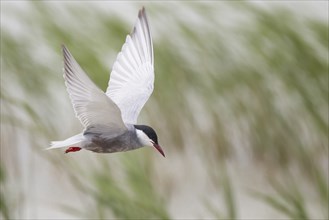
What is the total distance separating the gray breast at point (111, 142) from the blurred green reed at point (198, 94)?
1083mm

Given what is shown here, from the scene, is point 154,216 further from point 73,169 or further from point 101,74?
point 101,74

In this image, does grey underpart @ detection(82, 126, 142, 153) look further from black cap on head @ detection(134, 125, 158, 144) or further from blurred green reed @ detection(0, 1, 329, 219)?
blurred green reed @ detection(0, 1, 329, 219)

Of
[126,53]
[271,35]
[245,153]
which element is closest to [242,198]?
[245,153]

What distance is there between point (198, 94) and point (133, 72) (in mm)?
2463

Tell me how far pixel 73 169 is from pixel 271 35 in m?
1.20

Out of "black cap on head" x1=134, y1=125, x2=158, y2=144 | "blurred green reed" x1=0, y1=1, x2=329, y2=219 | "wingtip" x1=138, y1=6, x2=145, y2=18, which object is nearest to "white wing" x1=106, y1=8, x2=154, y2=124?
"wingtip" x1=138, y1=6, x2=145, y2=18

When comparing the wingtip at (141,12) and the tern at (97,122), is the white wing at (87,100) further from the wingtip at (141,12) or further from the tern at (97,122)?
the wingtip at (141,12)

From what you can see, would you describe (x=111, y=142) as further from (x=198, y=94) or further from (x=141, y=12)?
(x=198, y=94)

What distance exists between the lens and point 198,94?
4660 millimetres

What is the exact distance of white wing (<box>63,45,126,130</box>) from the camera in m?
1.76

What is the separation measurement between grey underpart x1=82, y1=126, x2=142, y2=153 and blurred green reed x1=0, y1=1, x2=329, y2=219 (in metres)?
1.08

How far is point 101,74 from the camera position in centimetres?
350

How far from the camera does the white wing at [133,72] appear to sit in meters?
2.09

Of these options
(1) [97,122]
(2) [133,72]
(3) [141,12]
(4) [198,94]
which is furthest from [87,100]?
(4) [198,94]
